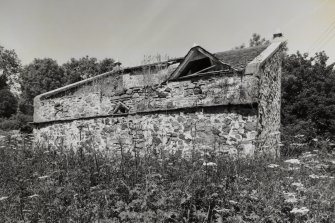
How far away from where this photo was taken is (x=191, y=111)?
9.98 meters

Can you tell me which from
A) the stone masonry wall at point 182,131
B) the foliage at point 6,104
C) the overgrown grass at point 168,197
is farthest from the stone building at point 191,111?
the foliage at point 6,104

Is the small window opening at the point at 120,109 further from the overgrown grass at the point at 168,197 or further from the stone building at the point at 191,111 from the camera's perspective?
the overgrown grass at the point at 168,197

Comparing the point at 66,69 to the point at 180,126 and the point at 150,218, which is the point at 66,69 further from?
the point at 150,218

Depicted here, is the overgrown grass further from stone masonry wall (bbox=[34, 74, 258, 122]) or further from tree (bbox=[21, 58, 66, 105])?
tree (bbox=[21, 58, 66, 105])

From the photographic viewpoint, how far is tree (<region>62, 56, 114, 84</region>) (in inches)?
2052

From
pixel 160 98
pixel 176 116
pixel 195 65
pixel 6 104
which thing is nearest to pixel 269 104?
pixel 195 65

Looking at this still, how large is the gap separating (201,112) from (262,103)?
6.62 ft

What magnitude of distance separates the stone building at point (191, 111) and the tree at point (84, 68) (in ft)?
130

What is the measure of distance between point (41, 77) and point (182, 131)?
154ft

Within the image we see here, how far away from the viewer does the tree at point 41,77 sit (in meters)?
51.0

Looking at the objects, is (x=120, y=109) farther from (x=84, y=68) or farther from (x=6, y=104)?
(x=84, y=68)

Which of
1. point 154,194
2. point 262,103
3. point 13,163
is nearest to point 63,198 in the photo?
point 154,194

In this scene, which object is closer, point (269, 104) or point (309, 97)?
point (269, 104)

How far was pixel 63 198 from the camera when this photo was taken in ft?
14.8
